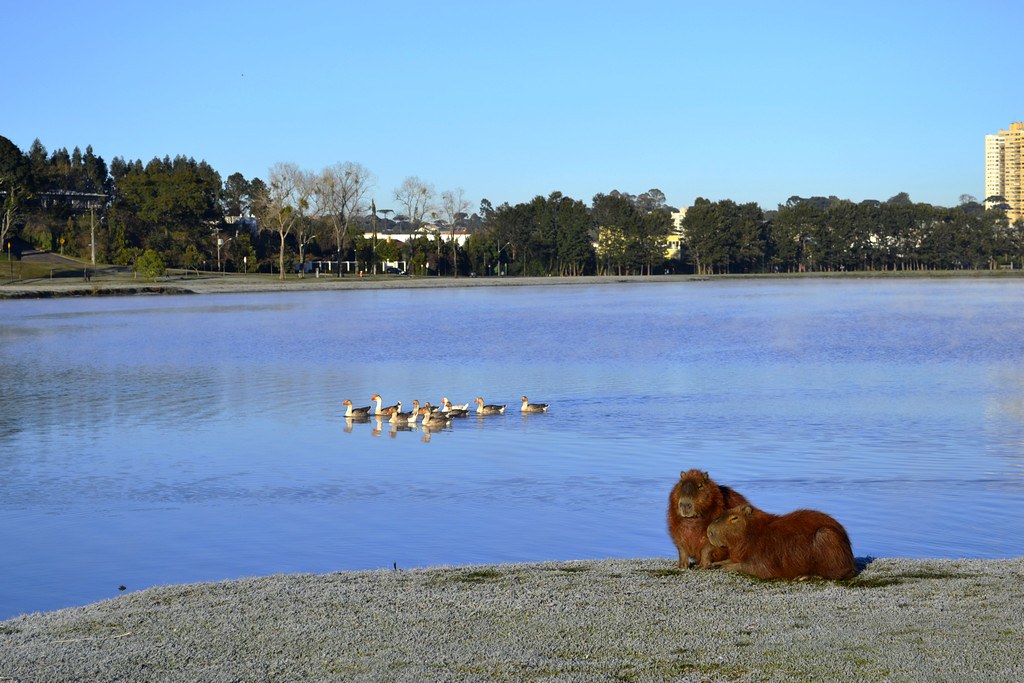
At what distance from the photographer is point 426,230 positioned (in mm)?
156500

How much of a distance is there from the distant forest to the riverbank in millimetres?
101214

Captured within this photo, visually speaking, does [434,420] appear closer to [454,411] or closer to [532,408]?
[454,411]

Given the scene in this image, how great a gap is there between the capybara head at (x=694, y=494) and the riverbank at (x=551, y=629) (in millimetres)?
474

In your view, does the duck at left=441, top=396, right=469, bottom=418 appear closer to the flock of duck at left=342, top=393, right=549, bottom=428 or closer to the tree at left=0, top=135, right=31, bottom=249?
the flock of duck at left=342, top=393, right=549, bottom=428

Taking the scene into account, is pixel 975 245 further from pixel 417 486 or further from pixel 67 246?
pixel 417 486

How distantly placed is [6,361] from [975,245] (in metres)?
153

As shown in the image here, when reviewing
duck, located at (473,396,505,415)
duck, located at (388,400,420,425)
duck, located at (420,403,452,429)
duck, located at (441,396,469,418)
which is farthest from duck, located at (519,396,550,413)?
duck, located at (388,400,420,425)

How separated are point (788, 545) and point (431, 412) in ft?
48.4

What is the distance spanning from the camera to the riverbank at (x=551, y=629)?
6473mm

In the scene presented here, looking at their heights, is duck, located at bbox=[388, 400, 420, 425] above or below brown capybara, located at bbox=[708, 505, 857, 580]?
below

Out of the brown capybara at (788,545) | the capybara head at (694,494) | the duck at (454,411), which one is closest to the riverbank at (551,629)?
the brown capybara at (788,545)

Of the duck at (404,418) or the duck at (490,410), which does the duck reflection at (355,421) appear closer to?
the duck at (404,418)

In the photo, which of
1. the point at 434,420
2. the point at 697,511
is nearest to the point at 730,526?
the point at 697,511

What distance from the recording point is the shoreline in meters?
93.6
